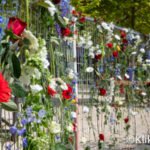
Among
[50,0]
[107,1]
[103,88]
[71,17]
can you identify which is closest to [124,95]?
[103,88]

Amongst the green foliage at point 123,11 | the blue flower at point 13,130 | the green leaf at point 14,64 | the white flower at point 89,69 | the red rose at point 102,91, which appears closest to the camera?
the green leaf at point 14,64

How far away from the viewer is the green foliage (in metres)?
19.5

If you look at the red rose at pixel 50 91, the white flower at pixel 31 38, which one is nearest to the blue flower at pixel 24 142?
the red rose at pixel 50 91

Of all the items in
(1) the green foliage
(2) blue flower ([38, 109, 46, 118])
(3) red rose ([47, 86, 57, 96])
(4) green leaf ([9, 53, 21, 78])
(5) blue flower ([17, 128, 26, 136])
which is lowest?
(5) blue flower ([17, 128, 26, 136])

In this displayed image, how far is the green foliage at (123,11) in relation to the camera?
19.5 metres

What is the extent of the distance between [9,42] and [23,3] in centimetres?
105

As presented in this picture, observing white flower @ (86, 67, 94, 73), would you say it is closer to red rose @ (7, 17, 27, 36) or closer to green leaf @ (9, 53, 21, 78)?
red rose @ (7, 17, 27, 36)

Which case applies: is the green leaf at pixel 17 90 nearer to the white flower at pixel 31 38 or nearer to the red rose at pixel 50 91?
the white flower at pixel 31 38

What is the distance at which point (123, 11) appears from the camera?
67.5 ft

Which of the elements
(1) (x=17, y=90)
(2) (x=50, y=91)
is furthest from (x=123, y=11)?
(1) (x=17, y=90)

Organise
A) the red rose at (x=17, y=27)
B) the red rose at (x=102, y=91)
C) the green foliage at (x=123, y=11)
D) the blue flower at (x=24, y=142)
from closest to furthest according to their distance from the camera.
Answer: the red rose at (x=17, y=27) < the blue flower at (x=24, y=142) < the red rose at (x=102, y=91) < the green foliage at (x=123, y=11)

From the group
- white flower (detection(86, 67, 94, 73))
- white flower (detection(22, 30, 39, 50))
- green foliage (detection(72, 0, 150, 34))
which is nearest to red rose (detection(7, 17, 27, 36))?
Result: white flower (detection(22, 30, 39, 50))

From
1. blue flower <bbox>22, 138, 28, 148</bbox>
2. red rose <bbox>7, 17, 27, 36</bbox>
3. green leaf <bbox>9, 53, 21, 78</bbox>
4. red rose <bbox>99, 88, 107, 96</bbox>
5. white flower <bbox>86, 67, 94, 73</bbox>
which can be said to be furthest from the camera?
red rose <bbox>99, 88, 107, 96</bbox>

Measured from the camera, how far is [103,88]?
5379 mm
